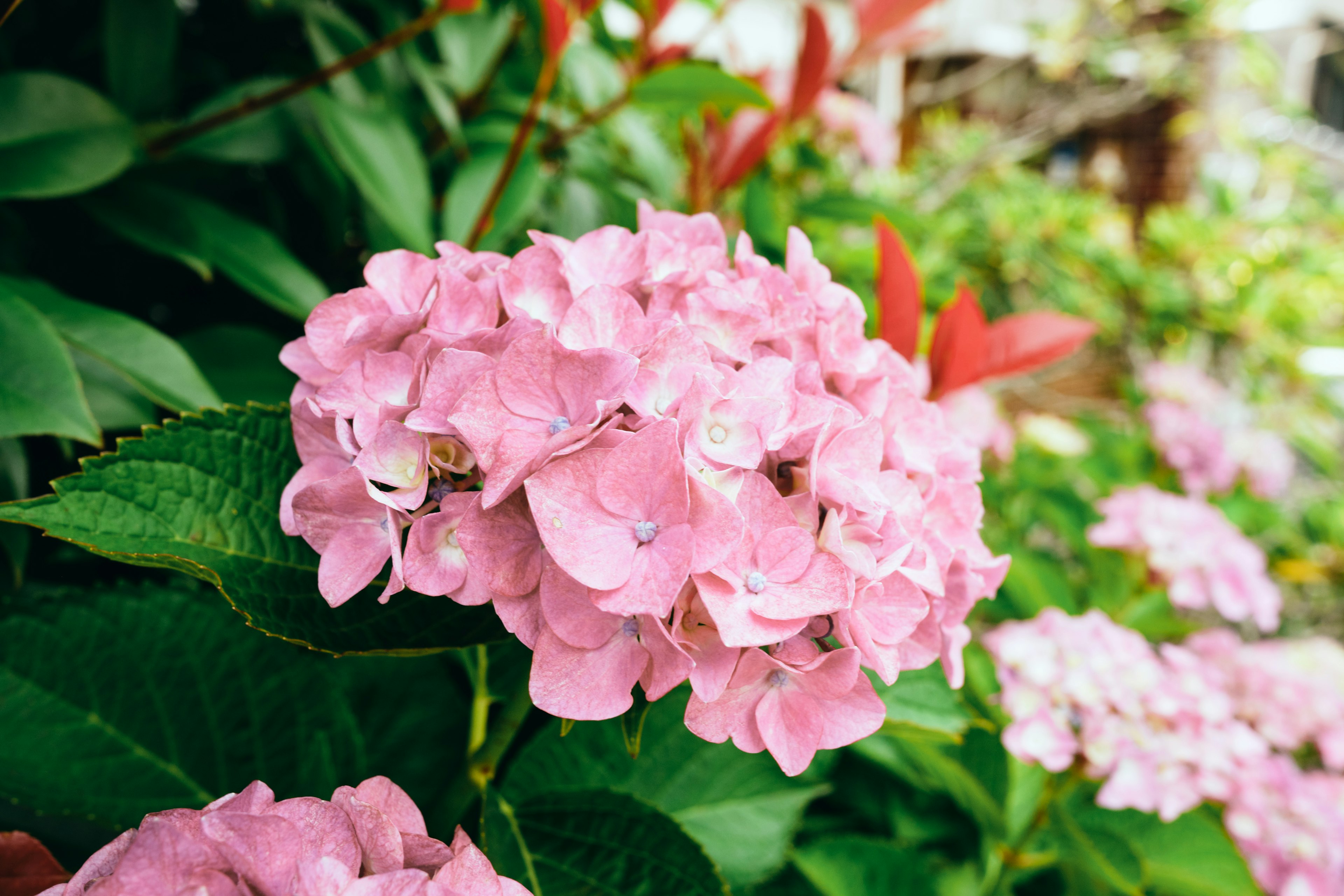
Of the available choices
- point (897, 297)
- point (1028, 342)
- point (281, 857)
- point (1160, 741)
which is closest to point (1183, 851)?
point (1160, 741)

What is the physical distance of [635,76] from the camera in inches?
40.4

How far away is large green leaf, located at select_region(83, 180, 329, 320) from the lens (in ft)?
2.29

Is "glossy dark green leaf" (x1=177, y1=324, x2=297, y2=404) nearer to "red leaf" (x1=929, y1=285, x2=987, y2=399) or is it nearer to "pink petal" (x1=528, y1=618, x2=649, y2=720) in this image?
"pink petal" (x1=528, y1=618, x2=649, y2=720)

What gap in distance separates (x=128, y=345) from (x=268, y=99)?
0.95 feet

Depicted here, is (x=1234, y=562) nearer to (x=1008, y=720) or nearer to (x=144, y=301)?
(x=1008, y=720)

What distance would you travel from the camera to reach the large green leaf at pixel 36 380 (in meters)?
0.51

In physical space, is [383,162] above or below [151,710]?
above

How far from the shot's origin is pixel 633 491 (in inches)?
15.4

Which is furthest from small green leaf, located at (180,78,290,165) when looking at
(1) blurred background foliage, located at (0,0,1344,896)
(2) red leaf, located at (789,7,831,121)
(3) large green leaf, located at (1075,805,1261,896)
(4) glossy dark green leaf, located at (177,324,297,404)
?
(3) large green leaf, located at (1075,805,1261,896)

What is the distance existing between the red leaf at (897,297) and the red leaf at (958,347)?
0.06 m

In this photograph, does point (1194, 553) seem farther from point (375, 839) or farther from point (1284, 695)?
point (375, 839)

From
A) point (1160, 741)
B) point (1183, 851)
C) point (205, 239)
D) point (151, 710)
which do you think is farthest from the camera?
point (1183, 851)

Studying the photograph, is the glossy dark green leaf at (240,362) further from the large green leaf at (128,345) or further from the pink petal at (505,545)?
the pink petal at (505,545)

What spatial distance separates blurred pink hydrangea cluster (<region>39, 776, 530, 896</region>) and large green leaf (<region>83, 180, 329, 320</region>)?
0.44 metres
